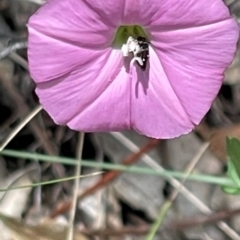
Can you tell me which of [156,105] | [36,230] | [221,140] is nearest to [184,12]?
[156,105]

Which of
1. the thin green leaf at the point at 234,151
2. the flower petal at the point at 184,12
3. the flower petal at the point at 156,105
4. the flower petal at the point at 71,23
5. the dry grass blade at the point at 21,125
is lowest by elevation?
the thin green leaf at the point at 234,151

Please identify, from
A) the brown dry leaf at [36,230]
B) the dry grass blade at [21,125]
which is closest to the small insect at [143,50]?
the dry grass blade at [21,125]

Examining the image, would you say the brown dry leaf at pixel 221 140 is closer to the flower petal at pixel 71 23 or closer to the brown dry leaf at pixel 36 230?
the brown dry leaf at pixel 36 230

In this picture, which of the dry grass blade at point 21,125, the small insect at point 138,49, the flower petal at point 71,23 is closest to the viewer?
the flower petal at point 71,23

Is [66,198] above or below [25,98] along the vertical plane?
below

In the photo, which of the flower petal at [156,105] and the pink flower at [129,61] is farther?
the flower petal at [156,105]

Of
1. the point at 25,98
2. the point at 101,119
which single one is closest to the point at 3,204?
the point at 25,98

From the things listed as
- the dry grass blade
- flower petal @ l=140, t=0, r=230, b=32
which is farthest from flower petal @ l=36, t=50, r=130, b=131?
the dry grass blade

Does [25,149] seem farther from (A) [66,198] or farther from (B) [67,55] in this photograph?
(B) [67,55]
